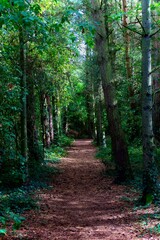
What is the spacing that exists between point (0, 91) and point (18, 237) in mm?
4387

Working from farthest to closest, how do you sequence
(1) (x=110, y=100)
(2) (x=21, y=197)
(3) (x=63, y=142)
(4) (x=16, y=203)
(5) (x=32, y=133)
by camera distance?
(3) (x=63, y=142), (5) (x=32, y=133), (1) (x=110, y=100), (2) (x=21, y=197), (4) (x=16, y=203)

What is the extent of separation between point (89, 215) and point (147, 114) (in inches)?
110

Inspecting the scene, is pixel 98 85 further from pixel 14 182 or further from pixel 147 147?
pixel 147 147

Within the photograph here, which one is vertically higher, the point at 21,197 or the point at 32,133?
the point at 32,133

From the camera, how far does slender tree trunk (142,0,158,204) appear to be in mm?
6629

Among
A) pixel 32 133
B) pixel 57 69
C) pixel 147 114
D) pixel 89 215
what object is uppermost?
pixel 57 69

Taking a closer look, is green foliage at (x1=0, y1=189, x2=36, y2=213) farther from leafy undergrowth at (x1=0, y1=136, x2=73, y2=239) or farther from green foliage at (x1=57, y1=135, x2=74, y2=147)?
green foliage at (x1=57, y1=135, x2=74, y2=147)

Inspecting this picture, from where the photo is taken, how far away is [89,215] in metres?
6.50

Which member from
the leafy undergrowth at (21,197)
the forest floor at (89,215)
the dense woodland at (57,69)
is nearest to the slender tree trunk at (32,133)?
the dense woodland at (57,69)

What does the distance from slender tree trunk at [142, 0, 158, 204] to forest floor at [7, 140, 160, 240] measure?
0.55 metres

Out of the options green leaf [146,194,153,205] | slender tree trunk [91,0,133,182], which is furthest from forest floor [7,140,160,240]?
slender tree trunk [91,0,133,182]

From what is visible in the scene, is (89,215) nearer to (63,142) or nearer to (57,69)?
(57,69)

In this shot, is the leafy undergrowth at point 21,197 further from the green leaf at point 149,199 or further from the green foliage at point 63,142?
the green foliage at point 63,142

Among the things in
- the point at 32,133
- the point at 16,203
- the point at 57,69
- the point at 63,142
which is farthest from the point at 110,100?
the point at 63,142
